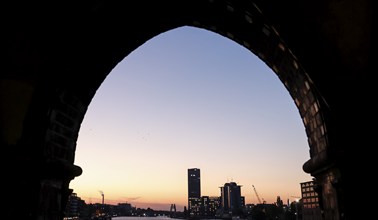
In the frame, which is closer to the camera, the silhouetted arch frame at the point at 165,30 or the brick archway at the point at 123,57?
the brick archway at the point at 123,57

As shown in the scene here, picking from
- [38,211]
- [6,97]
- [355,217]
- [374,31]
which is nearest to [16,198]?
[38,211]

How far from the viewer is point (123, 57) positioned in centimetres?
1172

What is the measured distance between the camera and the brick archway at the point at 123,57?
25.3ft

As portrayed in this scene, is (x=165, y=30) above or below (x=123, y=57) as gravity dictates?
above

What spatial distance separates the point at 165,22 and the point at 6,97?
5.14 meters

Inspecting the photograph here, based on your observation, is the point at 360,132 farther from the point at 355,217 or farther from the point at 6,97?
the point at 6,97

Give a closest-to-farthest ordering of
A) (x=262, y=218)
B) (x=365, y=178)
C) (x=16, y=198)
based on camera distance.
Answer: (x=365, y=178) → (x=16, y=198) → (x=262, y=218)

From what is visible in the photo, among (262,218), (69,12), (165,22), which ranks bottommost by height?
(262,218)

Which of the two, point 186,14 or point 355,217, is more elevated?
point 186,14

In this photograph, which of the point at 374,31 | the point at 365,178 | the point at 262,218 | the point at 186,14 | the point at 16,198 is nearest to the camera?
the point at 365,178

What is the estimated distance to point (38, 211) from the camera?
8.77 metres

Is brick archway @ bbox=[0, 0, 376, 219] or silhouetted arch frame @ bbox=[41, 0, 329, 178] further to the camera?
silhouetted arch frame @ bbox=[41, 0, 329, 178]

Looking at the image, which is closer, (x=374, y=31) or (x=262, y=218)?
(x=374, y=31)

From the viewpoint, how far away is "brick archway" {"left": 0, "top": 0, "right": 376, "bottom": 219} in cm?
773
